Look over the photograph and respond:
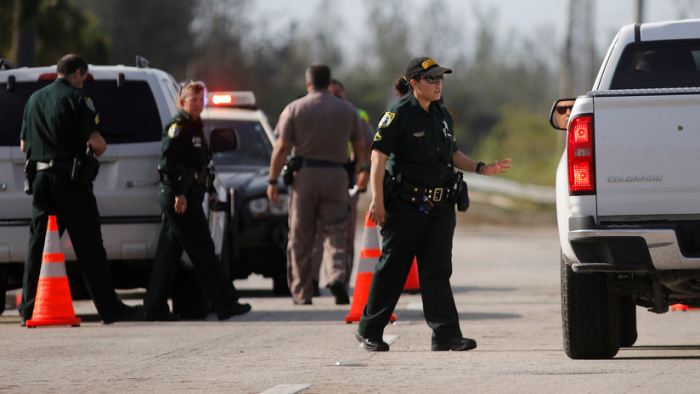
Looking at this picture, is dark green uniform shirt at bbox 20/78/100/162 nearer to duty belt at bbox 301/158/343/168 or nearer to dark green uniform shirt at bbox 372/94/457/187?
duty belt at bbox 301/158/343/168

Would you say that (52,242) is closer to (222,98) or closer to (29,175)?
(29,175)

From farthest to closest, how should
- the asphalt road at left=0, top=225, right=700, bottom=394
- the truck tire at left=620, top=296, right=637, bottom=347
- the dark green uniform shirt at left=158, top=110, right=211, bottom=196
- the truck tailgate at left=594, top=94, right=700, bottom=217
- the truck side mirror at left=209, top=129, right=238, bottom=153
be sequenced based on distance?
the truck side mirror at left=209, top=129, right=238, bottom=153, the dark green uniform shirt at left=158, top=110, right=211, bottom=196, the truck tire at left=620, top=296, right=637, bottom=347, the truck tailgate at left=594, top=94, right=700, bottom=217, the asphalt road at left=0, top=225, right=700, bottom=394

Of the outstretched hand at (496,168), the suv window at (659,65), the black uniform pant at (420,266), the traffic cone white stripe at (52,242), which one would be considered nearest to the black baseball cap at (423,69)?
the outstretched hand at (496,168)

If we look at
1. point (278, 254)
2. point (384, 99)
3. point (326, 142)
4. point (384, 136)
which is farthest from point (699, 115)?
point (384, 99)

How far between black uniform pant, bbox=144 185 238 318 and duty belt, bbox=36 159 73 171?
0.68m

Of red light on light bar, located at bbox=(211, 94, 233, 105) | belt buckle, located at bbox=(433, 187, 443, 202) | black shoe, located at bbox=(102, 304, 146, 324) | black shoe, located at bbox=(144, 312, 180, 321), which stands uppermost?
red light on light bar, located at bbox=(211, 94, 233, 105)

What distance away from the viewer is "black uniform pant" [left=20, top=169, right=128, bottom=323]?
8945mm

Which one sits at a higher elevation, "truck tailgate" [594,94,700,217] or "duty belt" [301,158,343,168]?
"truck tailgate" [594,94,700,217]

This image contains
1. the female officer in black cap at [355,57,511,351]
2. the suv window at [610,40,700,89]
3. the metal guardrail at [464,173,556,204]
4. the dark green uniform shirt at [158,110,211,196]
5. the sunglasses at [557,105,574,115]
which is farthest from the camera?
the metal guardrail at [464,173,556,204]

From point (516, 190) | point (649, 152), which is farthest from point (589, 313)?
point (516, 190)

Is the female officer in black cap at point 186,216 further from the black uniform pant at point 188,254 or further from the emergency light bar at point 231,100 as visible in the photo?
the emergency light bar at point 231,100

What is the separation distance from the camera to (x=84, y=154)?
9.03 metres

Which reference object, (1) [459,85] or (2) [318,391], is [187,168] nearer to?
(2) [318,391]

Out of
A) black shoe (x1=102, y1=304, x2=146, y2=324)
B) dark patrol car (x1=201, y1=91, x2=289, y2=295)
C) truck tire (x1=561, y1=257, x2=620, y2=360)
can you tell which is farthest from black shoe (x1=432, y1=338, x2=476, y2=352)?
dark patrol car (x1=201, y1=91, x2=289, y2=295)
